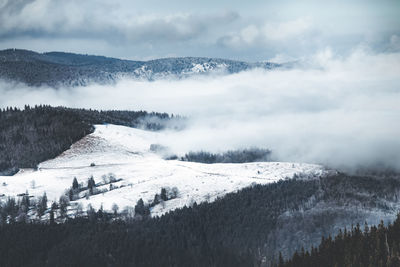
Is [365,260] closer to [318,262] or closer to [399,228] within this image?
[318,262]

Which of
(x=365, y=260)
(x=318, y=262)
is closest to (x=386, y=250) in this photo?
(x=365, y=260)

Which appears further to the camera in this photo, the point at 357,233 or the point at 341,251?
the point at 357,233

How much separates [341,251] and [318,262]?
8417 mm

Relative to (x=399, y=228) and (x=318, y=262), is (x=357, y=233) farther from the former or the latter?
(x=318, y=262)

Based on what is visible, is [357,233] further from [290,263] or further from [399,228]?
[290,263]

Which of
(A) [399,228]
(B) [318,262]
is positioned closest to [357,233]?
(A) [399,228]

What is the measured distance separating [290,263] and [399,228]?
140ft

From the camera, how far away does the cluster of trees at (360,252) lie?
168000 mm

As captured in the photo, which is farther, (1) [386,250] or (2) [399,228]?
(2) [399,228]

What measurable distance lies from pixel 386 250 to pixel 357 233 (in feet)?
75.7

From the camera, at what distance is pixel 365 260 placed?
172125 millimetres

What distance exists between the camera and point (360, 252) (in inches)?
6909

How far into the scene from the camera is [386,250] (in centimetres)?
17700

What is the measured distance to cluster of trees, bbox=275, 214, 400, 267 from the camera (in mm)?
168000
